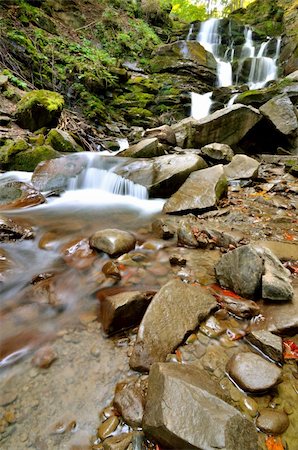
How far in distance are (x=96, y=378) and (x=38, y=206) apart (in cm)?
415

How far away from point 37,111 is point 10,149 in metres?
2.03

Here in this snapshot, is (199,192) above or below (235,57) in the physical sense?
below

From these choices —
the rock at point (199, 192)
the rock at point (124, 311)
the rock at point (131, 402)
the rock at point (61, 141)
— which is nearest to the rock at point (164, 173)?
the rock at point (199, 192)

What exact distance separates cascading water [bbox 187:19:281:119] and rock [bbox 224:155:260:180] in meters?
6.54

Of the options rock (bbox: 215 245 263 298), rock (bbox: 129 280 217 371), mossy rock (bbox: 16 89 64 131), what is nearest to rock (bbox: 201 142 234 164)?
mossy rock (bbox: 16 89 64 131)

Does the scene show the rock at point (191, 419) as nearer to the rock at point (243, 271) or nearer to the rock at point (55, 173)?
the rock at point (243, 271)

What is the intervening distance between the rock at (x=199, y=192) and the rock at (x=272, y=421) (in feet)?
11.8

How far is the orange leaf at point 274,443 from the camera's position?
4.48 feet

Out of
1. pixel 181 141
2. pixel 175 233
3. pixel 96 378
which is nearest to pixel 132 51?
pixel 181 141

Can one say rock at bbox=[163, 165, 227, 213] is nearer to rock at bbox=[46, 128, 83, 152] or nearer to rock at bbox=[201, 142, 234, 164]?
rock at bbox=[201, 142, 234, 164]

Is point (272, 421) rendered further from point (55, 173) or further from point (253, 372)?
point (55, 173)

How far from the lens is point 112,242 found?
3318 mm

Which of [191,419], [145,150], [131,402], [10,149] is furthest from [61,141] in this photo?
[191,419]

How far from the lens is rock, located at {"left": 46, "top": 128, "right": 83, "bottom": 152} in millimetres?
7594
